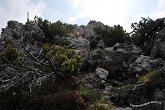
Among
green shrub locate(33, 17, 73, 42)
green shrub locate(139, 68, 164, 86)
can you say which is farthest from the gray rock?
green shrub locate(33, 17, 73, 42)

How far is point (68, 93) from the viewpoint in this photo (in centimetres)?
2052

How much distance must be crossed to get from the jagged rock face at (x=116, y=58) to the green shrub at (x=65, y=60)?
4196 millimetres

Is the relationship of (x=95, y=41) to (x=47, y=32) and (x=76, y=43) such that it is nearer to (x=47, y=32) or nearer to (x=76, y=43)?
(x=76, y=43)

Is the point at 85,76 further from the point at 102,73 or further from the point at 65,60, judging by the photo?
the point at 65,60

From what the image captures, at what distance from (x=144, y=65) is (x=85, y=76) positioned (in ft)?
18.4

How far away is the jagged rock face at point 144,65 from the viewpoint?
2580 cm

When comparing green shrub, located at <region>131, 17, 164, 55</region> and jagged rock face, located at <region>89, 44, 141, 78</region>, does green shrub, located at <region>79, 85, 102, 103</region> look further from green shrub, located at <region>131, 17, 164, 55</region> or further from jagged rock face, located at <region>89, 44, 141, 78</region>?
green shrub, located at <region>131, 17, 164, 55</region>

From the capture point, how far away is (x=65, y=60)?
2466 centimetres

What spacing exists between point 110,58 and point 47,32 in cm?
1314

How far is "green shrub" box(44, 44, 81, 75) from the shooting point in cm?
2391

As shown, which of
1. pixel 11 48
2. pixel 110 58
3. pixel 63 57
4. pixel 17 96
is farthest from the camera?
pixel 110 58

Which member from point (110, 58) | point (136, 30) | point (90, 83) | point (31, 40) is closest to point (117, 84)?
point (90, 83)

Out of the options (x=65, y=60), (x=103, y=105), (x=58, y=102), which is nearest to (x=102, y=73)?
(x=65, y=60)

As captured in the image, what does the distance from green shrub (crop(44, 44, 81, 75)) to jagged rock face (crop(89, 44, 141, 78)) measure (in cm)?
420
